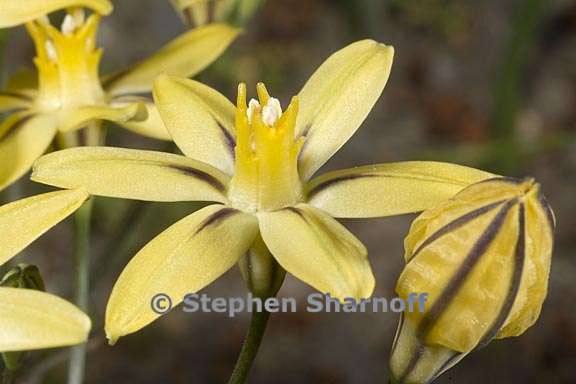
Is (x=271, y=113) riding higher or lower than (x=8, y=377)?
higher

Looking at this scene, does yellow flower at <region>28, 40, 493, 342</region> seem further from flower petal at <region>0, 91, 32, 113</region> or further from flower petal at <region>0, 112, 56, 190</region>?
flower petal at <region>0, 91, 32, 113</region>

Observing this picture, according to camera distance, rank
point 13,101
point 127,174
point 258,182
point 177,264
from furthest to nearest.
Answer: point 13,101
point 258,182
point 127,174
point 177,264

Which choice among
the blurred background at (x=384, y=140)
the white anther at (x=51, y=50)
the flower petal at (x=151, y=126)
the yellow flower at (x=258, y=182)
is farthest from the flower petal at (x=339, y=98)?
the blurred background at (x=384, y=140)

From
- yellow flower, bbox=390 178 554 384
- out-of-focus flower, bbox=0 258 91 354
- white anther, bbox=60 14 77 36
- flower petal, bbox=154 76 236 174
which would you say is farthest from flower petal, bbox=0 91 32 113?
yellow flower, bbox=390 178 554 384

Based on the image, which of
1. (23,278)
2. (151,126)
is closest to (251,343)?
(23,278)

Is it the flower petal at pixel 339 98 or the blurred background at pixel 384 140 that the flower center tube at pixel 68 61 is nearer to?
the flower petal at pixel 339 98

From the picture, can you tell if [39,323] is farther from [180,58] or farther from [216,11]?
[216,11]
